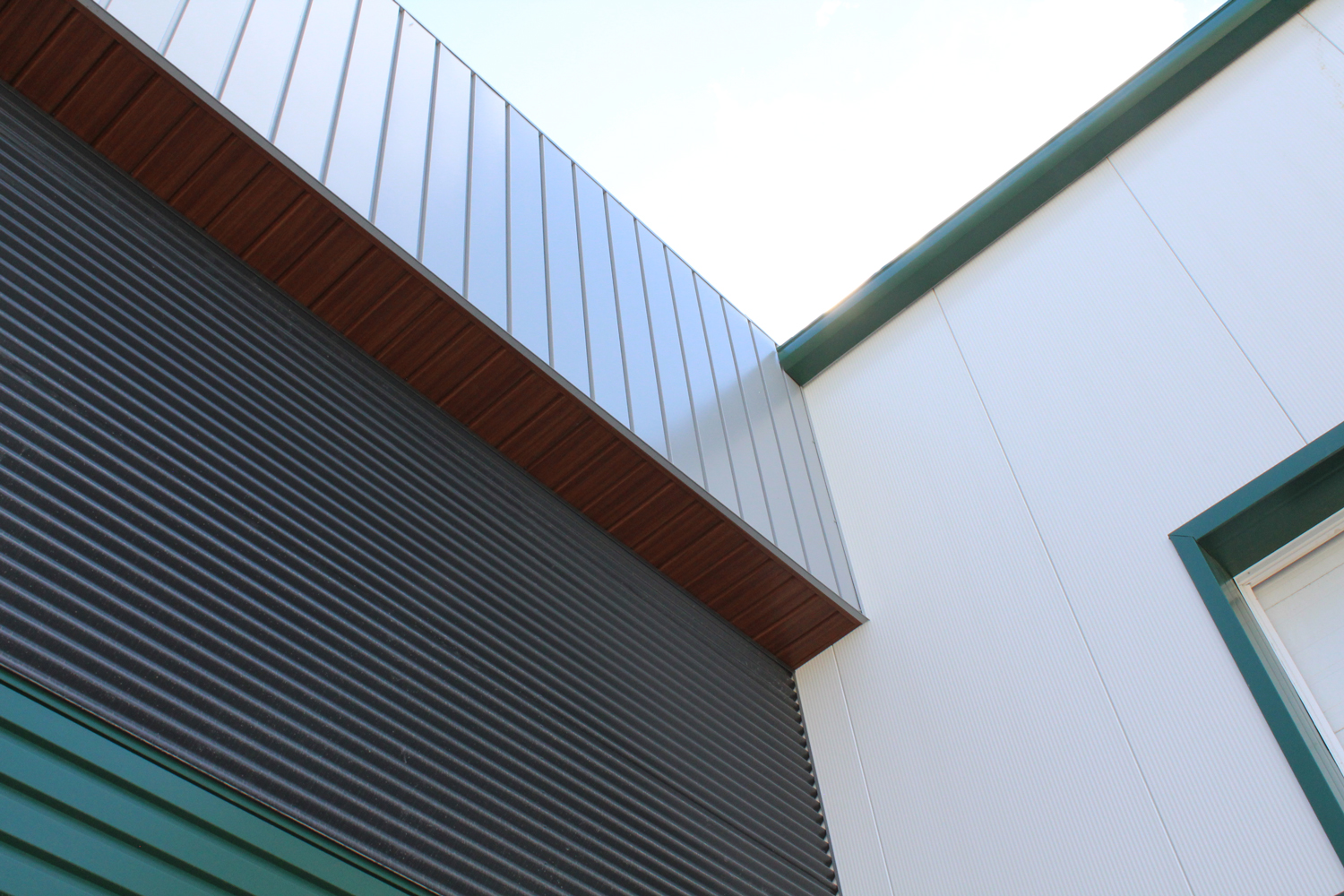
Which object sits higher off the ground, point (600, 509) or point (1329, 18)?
point (1329, 18)

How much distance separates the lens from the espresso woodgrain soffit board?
3.62 m

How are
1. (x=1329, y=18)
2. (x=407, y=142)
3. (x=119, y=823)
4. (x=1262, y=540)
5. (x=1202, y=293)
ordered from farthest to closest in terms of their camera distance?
(x=1329, y=18)
(x=1202, y=293)
(x=407, y=142)
(x=1262, y=540)
(x=119, y=823)

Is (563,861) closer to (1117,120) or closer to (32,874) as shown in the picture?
(32,874)

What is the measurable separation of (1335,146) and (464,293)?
13.2 ft

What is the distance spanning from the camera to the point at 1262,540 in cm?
416

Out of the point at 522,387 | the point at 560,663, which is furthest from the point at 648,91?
the point at 560,663

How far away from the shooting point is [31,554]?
2.53m

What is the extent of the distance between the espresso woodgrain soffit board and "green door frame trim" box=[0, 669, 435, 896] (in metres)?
2.15

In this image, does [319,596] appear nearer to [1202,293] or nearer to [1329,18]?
[1202,293]

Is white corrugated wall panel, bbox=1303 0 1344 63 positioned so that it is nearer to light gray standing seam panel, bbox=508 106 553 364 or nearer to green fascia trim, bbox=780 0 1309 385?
green fascia trim, bbox=780 0 1309 385

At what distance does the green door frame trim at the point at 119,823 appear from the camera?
82.9 inches

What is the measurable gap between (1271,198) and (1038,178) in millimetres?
1330

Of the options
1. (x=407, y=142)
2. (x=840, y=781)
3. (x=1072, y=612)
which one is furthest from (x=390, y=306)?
(x=1072, y=612)

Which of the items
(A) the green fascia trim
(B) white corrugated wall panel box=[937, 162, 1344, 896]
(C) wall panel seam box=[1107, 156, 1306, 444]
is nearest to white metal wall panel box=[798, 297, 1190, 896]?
(B) white corrugated wall panel box=[937, 162, 1344, 896]
